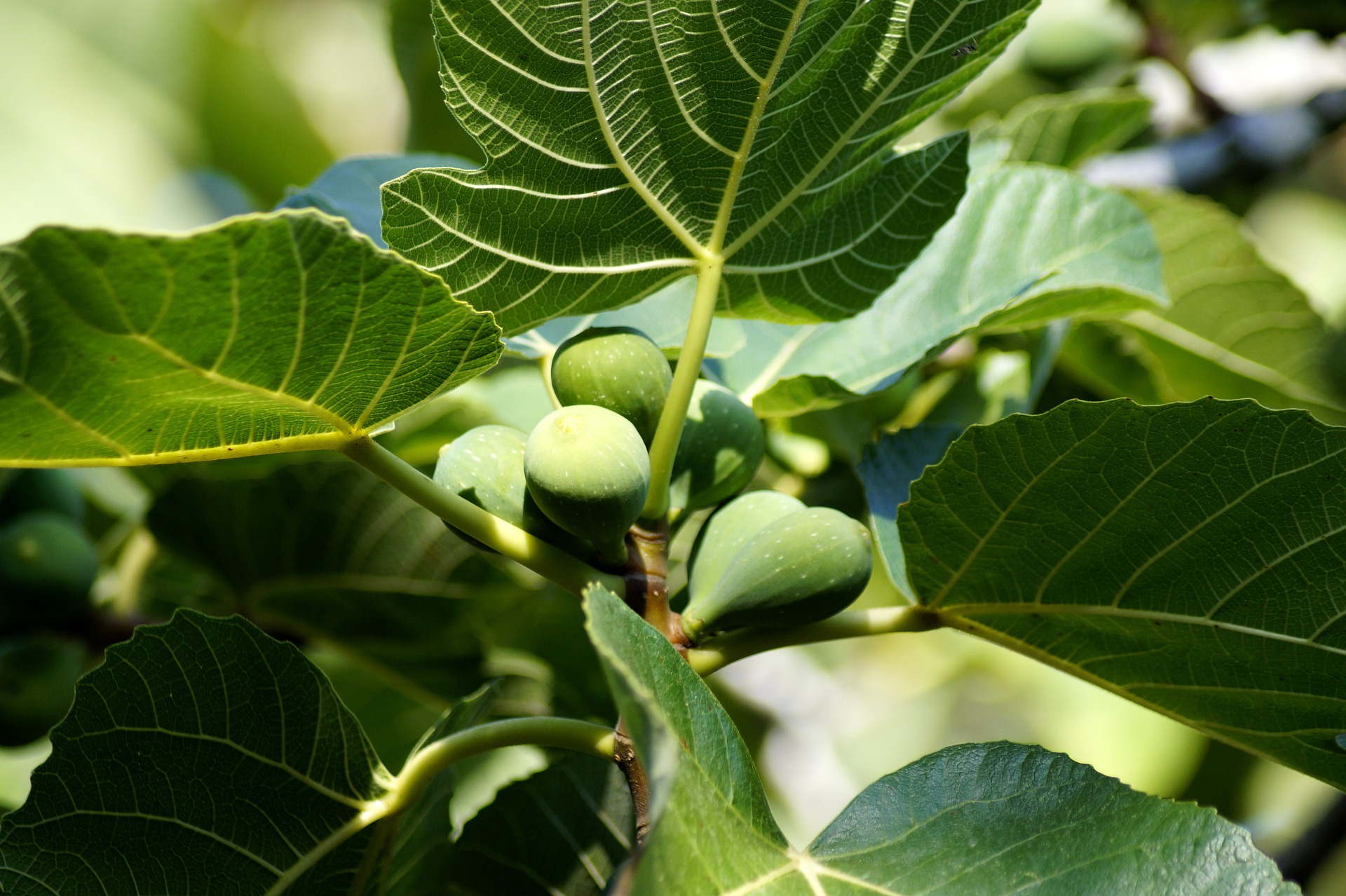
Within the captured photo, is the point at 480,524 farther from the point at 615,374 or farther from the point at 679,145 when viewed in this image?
the point at 679,145

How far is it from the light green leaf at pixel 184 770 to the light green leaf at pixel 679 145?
33 centimetres

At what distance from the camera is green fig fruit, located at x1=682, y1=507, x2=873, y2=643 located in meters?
0.77

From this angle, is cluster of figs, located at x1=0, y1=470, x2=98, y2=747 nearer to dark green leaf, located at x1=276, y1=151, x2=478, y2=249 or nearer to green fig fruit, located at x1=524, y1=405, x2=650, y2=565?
dark green leaf, located at x1=276, y1=151, x2=478, y2=249

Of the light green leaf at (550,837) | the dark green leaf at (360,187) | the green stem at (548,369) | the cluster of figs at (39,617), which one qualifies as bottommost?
the light green leaf at (550,837)

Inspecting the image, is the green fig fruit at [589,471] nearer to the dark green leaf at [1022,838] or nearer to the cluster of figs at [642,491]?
the cluster of figs at [642,491]

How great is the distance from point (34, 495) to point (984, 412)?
1240mm

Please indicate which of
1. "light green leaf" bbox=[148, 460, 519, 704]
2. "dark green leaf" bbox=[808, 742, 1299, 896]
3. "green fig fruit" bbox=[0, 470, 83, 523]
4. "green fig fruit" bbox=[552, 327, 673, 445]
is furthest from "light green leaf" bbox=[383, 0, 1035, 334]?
"green fig fruit" bbox=[0, 470, 83, 523]

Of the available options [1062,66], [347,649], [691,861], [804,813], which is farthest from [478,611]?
[1062,66]

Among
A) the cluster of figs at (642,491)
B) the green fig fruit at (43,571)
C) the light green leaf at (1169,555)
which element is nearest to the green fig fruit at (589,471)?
the cluster of figs at (642,491)

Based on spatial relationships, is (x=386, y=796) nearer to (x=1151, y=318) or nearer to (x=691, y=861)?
(x=691, y=861)

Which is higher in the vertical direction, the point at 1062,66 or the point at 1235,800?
the point at 1062,66

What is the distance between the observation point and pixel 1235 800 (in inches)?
93.8

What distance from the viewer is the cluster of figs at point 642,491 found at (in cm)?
71

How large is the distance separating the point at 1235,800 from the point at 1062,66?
5.28 ft
